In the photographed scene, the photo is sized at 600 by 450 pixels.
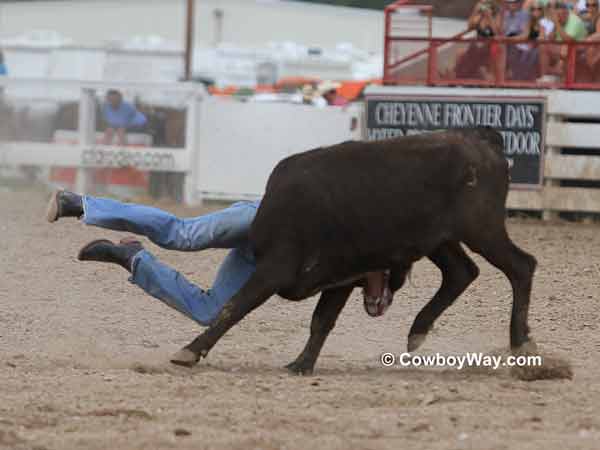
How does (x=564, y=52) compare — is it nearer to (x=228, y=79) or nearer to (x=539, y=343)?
(x=539, y=343)

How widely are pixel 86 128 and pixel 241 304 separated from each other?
9.48 meters

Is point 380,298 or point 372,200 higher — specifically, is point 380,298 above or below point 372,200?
below

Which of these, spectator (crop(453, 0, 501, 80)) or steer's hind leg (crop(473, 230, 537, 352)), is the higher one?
spectator (crop(453, 0, 501, 80))

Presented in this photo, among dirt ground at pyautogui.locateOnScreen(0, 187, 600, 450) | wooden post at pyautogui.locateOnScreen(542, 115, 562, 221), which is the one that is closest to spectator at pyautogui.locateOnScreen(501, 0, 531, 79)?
wooden post at pyautogui.locateOnScreen(542, 115, 562, 221)

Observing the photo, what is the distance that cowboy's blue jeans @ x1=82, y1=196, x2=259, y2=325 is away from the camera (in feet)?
20.4

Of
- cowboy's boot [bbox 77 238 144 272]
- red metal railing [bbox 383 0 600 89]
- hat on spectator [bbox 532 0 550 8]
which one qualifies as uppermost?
hat on spectator [bbox 532 0 550 8]

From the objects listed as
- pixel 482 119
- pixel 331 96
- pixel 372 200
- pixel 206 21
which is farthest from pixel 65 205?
pixel 206 21

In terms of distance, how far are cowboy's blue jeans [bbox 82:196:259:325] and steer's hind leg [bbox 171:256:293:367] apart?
23cm

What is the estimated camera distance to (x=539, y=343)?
7254 mm

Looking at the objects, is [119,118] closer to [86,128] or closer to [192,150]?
[86,128]

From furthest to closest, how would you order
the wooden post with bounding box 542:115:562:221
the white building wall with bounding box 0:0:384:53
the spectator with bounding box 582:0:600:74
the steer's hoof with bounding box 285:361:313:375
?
the white building wall with bounding box 0:0:384:53 → the wooden post with bounding box 542:115:562:221 → the spectator with bounding box 582:0:600:74 → the steer's hoof with bounding box 285:361:313:375

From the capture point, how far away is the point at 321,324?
253 inches

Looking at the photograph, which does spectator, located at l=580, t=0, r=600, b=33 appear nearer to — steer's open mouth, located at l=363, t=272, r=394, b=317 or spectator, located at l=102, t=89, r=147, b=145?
spectator, located at l=102, t=89, r=147, b=145

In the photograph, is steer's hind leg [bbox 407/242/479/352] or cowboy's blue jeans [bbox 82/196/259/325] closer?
cowboy's blue jeans [bbox 82/196/259/325]
